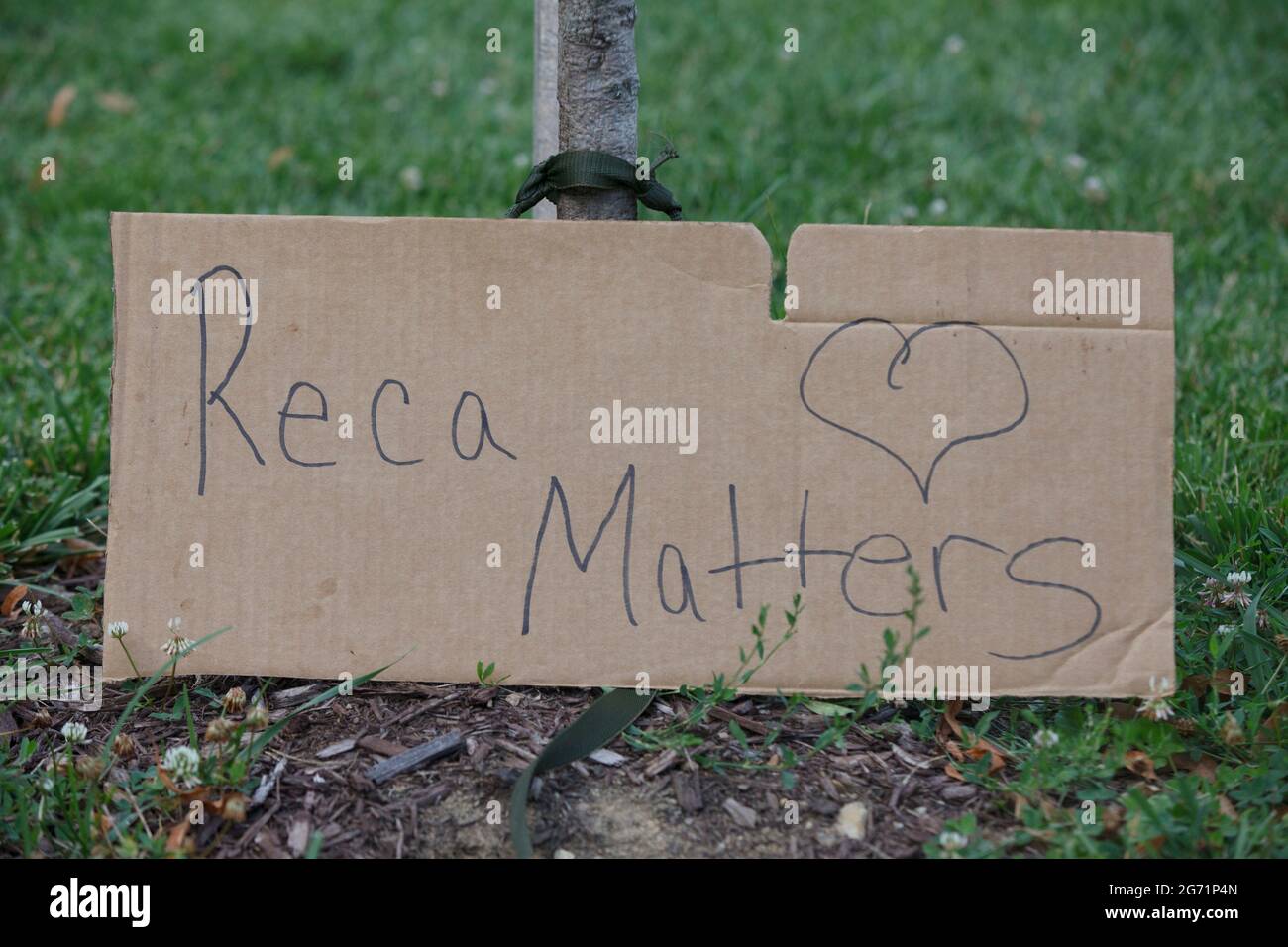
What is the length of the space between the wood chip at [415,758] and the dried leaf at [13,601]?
95 centimetres

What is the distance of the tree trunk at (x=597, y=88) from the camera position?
1.96 metres

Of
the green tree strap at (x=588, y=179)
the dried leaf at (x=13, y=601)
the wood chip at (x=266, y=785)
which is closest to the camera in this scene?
the wood chip at (x=266, y=785)

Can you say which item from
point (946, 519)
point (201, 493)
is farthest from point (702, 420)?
point (201, 493)

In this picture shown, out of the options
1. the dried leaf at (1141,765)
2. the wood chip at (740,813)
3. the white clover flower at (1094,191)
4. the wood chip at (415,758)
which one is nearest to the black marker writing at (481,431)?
the wood chip at (415,758)

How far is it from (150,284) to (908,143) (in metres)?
2.69

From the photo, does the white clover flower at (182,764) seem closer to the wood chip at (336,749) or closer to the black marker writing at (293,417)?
the wood chip at (336,749)

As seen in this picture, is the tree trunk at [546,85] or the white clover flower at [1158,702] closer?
the white clover flower at [1158,702]

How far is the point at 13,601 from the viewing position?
2158mm

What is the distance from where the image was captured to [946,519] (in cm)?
183

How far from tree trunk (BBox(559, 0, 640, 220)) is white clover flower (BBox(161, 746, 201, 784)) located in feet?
3.60

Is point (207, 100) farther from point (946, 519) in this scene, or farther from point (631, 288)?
point (946, 519)

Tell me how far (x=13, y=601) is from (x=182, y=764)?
2.77 feet

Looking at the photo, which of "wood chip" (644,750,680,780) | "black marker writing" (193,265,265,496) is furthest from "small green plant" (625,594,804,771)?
"black marker writing" (193,265,265,496)

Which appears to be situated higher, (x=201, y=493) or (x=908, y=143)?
(x=908, y=143)
